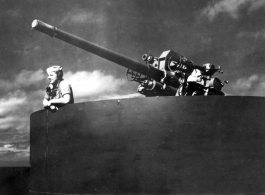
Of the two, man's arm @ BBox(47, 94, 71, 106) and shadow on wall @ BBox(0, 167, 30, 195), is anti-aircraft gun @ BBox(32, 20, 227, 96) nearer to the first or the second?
man's arm @ BBox(47, 94, 71, 106)

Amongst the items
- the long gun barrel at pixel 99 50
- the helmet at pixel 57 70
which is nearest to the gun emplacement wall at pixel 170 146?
the helmet at pixel 57 70

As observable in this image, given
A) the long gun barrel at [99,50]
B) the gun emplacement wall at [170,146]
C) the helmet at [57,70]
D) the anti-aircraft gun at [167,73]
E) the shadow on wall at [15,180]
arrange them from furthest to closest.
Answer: the shadow on wall at [15,180] < the anti-aircraft gun at [167,73] < the long gun barrel at [99,50] < the helmet at [57,70] < the gun emplacement wall at [170,146]

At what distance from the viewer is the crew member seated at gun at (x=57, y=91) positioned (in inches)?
264

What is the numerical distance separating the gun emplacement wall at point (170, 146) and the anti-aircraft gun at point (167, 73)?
201 centimetres

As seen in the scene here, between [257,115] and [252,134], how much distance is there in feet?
0.99

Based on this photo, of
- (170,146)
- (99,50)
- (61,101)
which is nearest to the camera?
(170,146)

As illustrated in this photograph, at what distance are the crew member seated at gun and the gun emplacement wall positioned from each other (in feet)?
1.65

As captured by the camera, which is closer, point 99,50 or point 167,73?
point 99,50

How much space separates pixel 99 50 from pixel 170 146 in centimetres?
309

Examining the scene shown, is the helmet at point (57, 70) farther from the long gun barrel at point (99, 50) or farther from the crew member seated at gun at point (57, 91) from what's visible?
the long gun barrel at point (99, 50)

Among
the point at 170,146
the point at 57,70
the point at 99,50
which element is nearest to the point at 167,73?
the point at 99,50

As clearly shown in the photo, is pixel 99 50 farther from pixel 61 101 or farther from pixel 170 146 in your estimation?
pixel 170 146

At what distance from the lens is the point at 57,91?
707 cm

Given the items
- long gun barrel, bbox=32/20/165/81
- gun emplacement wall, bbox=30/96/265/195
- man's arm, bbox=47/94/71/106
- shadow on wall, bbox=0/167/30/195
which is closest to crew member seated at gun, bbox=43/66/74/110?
man's arm, bbox=47/94/71/106
